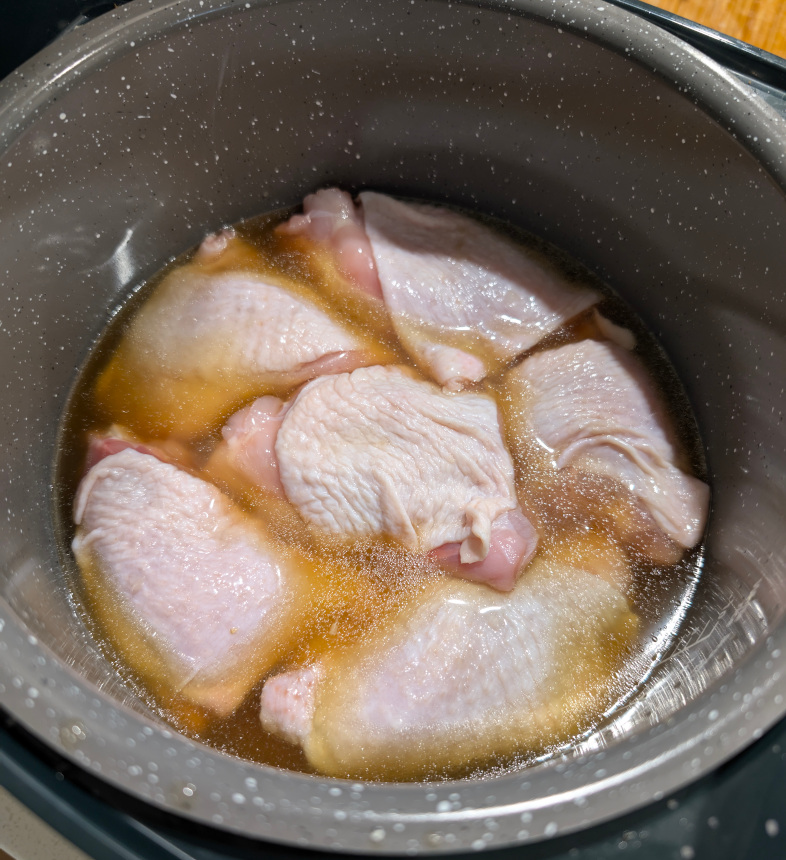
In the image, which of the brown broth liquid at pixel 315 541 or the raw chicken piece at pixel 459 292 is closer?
the brown broth liquid at pixel 315 541

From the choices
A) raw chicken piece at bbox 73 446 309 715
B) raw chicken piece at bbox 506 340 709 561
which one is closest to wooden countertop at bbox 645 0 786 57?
raw chicken piece at bbox 506 340 709 561

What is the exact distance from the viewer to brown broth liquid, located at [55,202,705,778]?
3.90 ft

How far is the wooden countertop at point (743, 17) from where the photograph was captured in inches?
60.9

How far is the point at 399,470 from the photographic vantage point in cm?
131

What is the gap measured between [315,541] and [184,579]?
242mm

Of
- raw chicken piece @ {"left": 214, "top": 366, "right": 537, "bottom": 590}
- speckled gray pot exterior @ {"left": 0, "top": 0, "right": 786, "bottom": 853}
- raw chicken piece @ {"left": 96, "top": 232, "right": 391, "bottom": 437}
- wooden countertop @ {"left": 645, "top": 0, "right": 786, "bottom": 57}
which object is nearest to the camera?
speckled gray pot exterior @ {"left": 0, "top": 0, "right": 786, "bottom": 853}

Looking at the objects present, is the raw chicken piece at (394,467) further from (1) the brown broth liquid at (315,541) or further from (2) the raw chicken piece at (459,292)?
(2) the raw chicken piece at (459,292)

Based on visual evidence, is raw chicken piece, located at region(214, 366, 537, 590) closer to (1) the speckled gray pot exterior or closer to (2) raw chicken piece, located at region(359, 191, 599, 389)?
(2) raw chicken piece, located at region(359, 191, 599, 389)

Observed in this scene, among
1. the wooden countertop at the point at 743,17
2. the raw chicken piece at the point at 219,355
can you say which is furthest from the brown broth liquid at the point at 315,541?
the wooden countertop at the point at 743,17

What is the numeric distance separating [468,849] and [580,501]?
2.46ft

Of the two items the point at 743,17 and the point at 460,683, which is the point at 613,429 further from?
the point at 743,17

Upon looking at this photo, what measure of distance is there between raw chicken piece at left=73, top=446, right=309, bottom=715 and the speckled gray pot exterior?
0.08 m

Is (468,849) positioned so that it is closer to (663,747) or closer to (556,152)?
(663,747)

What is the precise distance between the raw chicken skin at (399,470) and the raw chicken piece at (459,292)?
16 cm
